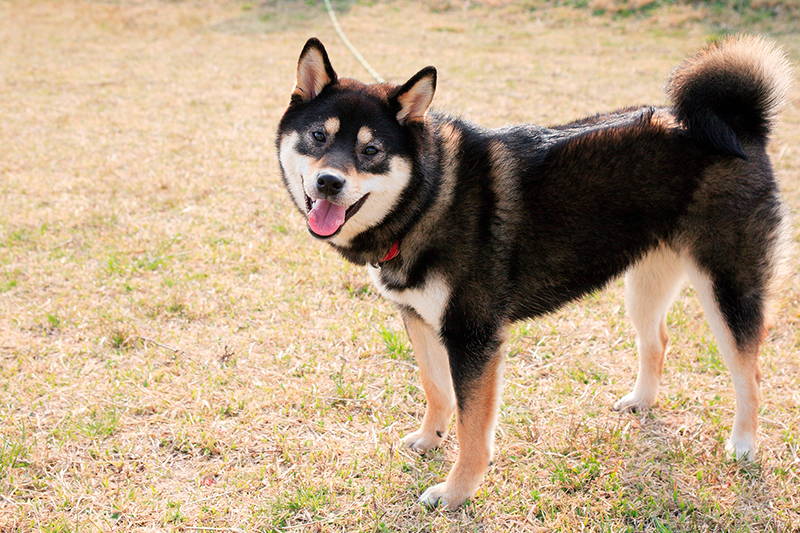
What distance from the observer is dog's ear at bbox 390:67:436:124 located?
2484 millimetres

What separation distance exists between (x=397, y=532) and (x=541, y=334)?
5.67ft

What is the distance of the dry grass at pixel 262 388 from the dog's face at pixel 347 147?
1.13 meters

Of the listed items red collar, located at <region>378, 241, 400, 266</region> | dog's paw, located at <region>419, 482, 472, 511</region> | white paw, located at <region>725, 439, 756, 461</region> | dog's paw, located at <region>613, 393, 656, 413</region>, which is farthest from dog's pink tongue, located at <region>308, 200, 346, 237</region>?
white paw, located at <region>725, 439, 756, 461</region>

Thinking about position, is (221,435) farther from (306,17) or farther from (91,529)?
(306,17)

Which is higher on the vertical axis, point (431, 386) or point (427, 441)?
point (431, 386)

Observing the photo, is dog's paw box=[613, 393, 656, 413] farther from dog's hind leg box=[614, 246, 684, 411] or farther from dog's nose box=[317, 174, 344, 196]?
dog's nose box=[317, 174, 344, 196]

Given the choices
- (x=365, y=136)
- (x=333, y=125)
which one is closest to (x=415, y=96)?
(x=365, y=136)

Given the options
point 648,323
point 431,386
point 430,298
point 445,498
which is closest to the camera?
point 430,298

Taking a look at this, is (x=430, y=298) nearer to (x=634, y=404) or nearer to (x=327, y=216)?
(x=327, y=216)

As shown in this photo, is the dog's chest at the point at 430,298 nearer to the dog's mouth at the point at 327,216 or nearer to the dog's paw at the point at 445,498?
the dog's mouth at the point at 327,216

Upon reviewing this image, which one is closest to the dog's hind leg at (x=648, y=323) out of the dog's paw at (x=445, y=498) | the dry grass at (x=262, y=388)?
the dry grass at (x=262, y=388)

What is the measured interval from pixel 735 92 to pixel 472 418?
1928mm

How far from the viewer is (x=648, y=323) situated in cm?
312

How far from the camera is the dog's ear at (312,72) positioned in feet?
8.47
